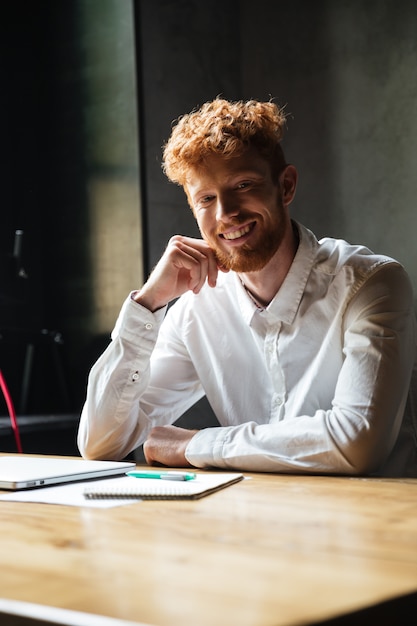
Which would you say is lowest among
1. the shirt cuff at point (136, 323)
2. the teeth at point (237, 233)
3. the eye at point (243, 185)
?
the shirt cuff at point (136, 323)

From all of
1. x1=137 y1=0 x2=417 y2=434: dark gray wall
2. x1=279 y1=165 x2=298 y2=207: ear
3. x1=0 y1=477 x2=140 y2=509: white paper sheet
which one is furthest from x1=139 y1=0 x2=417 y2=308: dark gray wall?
x1=0 y1=477 x2=140 y2=509: white paper sheet

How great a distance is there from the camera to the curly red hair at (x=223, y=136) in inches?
77.0

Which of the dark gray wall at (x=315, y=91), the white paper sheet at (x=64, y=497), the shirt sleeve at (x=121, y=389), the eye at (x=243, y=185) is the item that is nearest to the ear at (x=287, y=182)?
the eye at (x=243, y=185)

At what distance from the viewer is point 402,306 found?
175 centimetres

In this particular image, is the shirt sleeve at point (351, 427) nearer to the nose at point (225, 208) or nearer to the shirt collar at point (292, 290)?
the shirt collar at point (292, 290)

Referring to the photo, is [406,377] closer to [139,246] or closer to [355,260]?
[355,260]

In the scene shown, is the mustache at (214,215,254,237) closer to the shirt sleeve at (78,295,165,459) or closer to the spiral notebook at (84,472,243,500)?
the shirt sleeve at (78,295,165,459)

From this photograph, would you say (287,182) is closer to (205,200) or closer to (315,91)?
(205,200)

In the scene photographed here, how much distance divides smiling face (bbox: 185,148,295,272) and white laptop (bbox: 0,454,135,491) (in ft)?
2.12

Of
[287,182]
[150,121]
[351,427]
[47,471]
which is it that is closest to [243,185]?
[287,182]

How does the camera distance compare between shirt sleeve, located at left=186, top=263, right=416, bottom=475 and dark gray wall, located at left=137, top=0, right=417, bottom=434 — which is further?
dark gray wall, located at left=137, top=0, right=417, bottom=434

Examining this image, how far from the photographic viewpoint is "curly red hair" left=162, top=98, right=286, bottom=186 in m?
1.96

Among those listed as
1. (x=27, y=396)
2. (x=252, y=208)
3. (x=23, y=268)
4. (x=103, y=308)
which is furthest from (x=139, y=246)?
(x=252, y=208)

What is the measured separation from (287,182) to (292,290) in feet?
1.25
